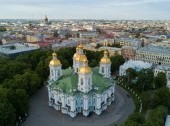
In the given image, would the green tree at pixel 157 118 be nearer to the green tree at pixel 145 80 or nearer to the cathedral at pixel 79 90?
the cathedral at pixel 79 90

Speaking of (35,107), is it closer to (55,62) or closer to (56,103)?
(56,103)

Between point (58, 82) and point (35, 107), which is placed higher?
point (58, 82)

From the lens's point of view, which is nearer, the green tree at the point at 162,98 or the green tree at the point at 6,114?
the green tree at the point at 6,114

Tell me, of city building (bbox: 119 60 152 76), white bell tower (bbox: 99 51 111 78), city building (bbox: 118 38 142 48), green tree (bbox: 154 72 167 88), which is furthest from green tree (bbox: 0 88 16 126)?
city building (bbox: 118 38 142 48)

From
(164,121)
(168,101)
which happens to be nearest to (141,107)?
(168,101)

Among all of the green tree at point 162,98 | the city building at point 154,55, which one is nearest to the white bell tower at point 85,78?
the green tree at point 162,98

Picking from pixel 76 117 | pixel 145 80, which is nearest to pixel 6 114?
pixel 76 117

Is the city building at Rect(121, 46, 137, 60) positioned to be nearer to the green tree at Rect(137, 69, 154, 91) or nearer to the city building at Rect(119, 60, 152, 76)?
the city building at Rect(119, 60, 152, 76)
